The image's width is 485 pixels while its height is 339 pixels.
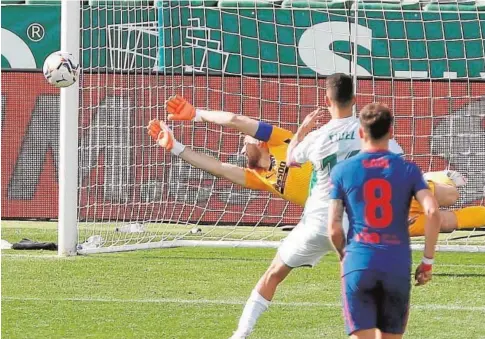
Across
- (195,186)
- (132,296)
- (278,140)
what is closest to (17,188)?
(195,186)

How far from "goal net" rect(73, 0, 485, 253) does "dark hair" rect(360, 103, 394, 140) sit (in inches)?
322

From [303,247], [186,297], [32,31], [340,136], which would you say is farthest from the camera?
[32,31]

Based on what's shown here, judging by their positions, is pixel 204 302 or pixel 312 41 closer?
pixel 204 302

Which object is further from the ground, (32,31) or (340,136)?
(32,31)

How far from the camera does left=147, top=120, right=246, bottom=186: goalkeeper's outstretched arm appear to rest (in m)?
10.1

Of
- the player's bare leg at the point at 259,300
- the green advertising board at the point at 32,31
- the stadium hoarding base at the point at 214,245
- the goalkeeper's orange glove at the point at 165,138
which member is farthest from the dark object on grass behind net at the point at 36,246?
the player's bare leg at the point at 259,300

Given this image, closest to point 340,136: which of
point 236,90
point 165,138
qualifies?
point 165,138

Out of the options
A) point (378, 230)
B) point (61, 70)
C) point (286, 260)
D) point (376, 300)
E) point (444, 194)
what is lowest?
point (286, 260)

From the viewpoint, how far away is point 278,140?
385 inches

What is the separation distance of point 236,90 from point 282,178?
635 cm

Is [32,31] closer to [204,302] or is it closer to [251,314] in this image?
[204,302]

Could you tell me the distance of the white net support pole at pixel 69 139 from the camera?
12.9 meters

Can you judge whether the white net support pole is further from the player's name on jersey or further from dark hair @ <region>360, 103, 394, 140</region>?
dark hair @ <region>360, 103, 394, 140</region>

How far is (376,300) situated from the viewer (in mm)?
6387
